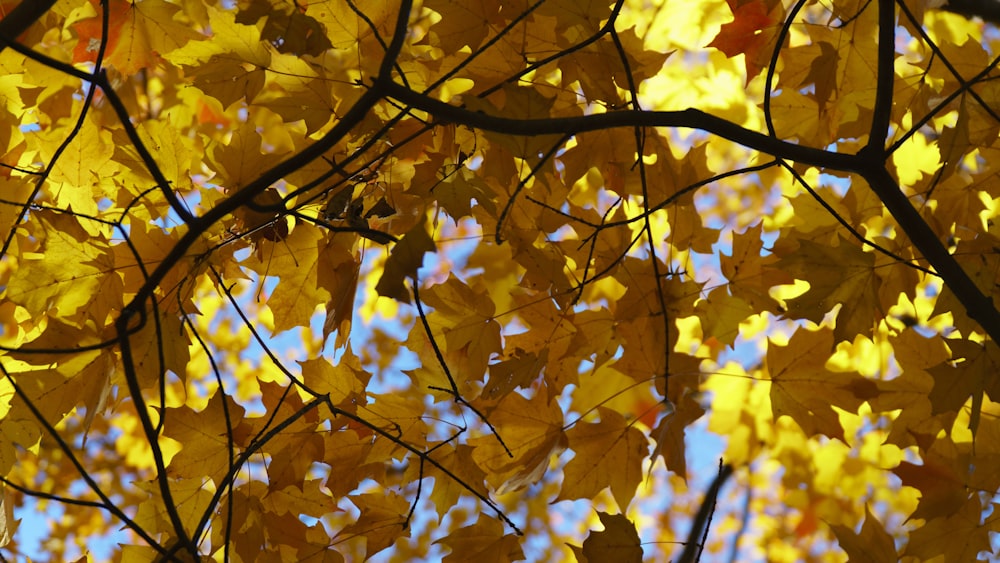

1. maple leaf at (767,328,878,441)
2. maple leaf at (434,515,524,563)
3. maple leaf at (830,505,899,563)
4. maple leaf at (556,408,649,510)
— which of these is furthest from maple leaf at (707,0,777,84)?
maple leaf at (434,515,524,563)

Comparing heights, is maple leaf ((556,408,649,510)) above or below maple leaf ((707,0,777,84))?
below

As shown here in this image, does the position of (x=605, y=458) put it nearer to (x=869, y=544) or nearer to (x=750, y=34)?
(x=869, y=544)

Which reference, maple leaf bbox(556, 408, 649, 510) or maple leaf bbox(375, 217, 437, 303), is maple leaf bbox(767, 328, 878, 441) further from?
maple leaf bbox(375, 217, 437, 303)

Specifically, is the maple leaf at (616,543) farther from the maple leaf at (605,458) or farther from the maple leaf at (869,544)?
the maple leaf at (869,544)

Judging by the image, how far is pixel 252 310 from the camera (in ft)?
14.0

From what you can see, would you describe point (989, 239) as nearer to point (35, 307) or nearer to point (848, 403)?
point (848, 403)

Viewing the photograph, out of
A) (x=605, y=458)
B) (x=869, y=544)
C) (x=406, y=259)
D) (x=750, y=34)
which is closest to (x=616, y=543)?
(x=605, y=458)

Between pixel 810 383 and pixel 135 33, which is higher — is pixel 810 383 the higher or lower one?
the lower one

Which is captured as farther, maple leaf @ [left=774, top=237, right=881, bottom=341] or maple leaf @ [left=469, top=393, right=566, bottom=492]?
maple leaf @ [left=469, top=393, right=566, bottom=492]

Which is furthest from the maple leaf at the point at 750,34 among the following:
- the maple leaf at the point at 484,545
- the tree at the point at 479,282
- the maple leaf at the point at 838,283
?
the maple leaf at the point at 484,545

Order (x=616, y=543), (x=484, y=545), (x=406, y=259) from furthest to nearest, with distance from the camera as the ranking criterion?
1. (x=484, y=545)
2. (x=616, y=543)
3. (x=406, y=259)

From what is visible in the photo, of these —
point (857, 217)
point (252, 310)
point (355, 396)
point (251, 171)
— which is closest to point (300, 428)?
point (355, 396)

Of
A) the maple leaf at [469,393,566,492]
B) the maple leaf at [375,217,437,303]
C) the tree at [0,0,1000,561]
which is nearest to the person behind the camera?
the maple leaf at [375,217,437,303]

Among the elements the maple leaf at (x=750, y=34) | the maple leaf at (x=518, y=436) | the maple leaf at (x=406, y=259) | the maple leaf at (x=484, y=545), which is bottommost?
the maple leaf at (x=484, y=545)
